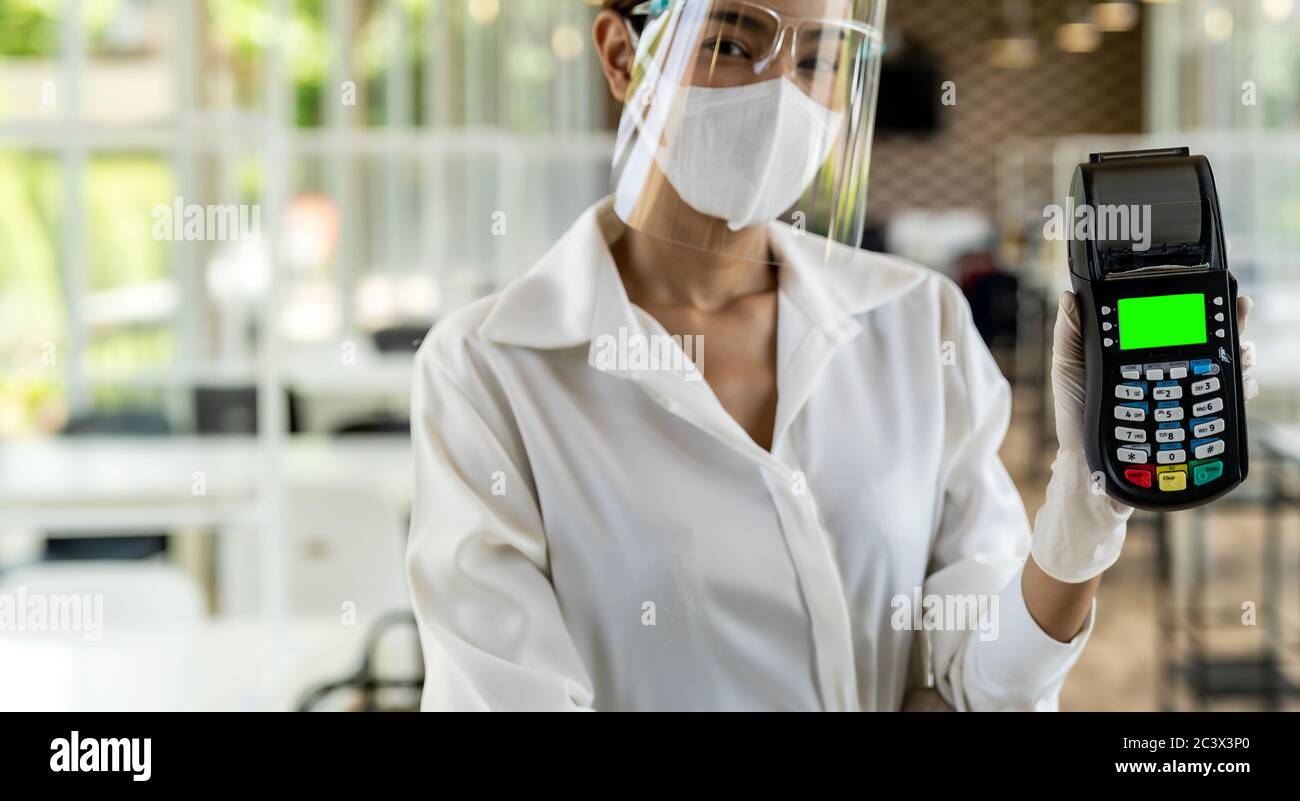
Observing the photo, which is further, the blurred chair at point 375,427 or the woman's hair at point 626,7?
the blurred chair at point 375,427

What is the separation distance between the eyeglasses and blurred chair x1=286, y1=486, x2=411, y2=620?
1.55 metres

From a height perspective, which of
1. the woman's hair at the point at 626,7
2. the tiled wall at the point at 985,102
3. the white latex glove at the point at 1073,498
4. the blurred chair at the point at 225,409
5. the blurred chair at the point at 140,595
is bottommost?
the blurred chair at the point at 140,595

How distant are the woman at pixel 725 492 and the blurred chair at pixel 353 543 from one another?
4.38 feet

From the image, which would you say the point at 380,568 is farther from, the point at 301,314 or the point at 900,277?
the point at 301,314

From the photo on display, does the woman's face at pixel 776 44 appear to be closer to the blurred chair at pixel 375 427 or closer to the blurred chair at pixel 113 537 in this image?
the blurred chair at pixel 113 537

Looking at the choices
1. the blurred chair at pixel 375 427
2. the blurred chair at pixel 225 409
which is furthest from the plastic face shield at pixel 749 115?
the blurred chair at pixel 375 427

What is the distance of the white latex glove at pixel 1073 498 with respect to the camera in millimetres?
461

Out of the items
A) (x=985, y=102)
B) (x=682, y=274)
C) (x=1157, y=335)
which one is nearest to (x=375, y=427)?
(x=682, y=274)

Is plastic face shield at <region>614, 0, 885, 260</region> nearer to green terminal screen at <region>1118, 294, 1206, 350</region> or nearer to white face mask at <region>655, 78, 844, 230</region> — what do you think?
white face mask at <region>655, 78, 844, 230</region>

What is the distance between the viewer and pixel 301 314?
4.04m

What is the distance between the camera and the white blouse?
64 centimetres

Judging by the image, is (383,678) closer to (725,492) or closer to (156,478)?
(156,478)

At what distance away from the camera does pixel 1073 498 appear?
49 centimetres
